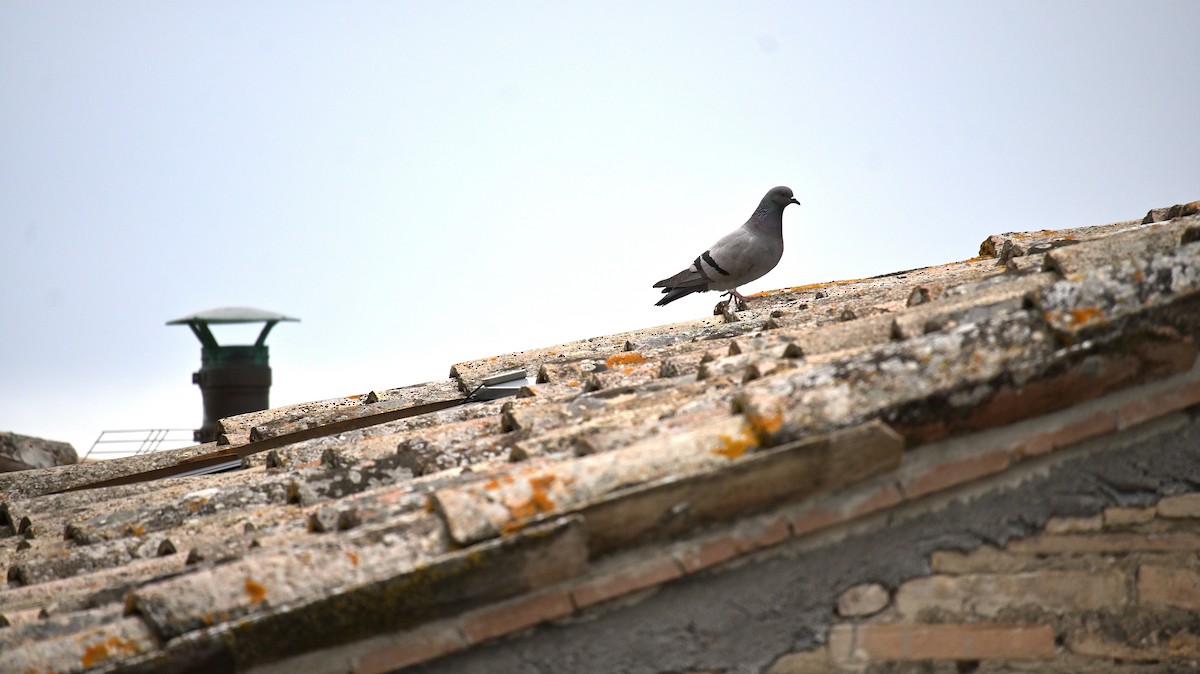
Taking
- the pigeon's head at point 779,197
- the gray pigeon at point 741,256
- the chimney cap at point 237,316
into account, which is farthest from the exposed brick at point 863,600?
the chimney cap at point 237,316

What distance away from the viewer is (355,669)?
95.1 inches

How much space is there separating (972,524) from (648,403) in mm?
994

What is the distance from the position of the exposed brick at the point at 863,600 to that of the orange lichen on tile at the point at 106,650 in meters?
1.57

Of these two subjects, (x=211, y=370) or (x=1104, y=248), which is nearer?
(x=1104, y=248)

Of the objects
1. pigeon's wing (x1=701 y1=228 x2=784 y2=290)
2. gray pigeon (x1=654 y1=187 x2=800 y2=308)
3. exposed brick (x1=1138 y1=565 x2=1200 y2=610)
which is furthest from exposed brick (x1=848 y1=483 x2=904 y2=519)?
pigeon's wing (x1=701 y1=228 x2=784 y2=290)

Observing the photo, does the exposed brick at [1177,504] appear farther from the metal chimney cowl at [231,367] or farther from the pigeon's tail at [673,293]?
the metal chimney cowl at [231,367]

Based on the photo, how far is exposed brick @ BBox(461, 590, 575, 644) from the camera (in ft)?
8.09

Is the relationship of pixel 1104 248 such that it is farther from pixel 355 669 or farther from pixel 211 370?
pixel 211 370

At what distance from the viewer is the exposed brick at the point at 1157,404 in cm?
273

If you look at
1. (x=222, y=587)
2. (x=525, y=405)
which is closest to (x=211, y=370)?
(x=525, y=405)

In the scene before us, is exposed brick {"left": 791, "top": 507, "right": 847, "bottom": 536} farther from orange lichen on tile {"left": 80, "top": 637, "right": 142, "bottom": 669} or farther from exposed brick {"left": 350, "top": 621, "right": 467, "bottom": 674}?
orange lichen on tile {"left": 80, "top": 637, "right": 142, "bottom": 669}

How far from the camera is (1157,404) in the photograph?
8.98 ft

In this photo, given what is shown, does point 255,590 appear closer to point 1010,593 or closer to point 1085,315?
point 1010,593

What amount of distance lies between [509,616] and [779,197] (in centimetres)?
572
